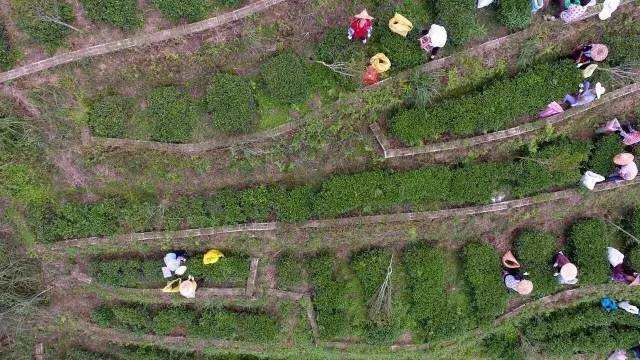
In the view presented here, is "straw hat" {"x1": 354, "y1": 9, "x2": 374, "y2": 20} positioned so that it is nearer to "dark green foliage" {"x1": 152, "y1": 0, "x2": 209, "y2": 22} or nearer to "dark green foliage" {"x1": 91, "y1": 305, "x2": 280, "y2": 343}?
"dark green foliage" {"x1": 152, "y1": 0, "x2": 209, "y2": 22}

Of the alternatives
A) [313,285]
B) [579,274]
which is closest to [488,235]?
[579,274]

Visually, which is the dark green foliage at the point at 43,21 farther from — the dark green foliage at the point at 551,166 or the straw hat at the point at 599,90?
the straw hat at the point at 599,90

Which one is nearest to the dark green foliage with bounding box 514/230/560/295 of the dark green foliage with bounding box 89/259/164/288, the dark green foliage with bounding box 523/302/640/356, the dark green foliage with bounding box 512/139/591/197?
the dark green foliage with bounding box 523/302/640/356

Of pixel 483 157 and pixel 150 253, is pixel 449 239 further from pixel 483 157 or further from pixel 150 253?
pixel 150 253

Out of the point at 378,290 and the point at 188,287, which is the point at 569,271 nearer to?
the point at 378,290

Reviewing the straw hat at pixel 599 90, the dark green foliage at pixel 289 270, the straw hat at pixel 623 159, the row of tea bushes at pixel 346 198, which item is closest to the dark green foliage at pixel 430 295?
the row of tea bushes at pixel 346 198

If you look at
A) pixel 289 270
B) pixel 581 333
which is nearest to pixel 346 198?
pixel 289 270
